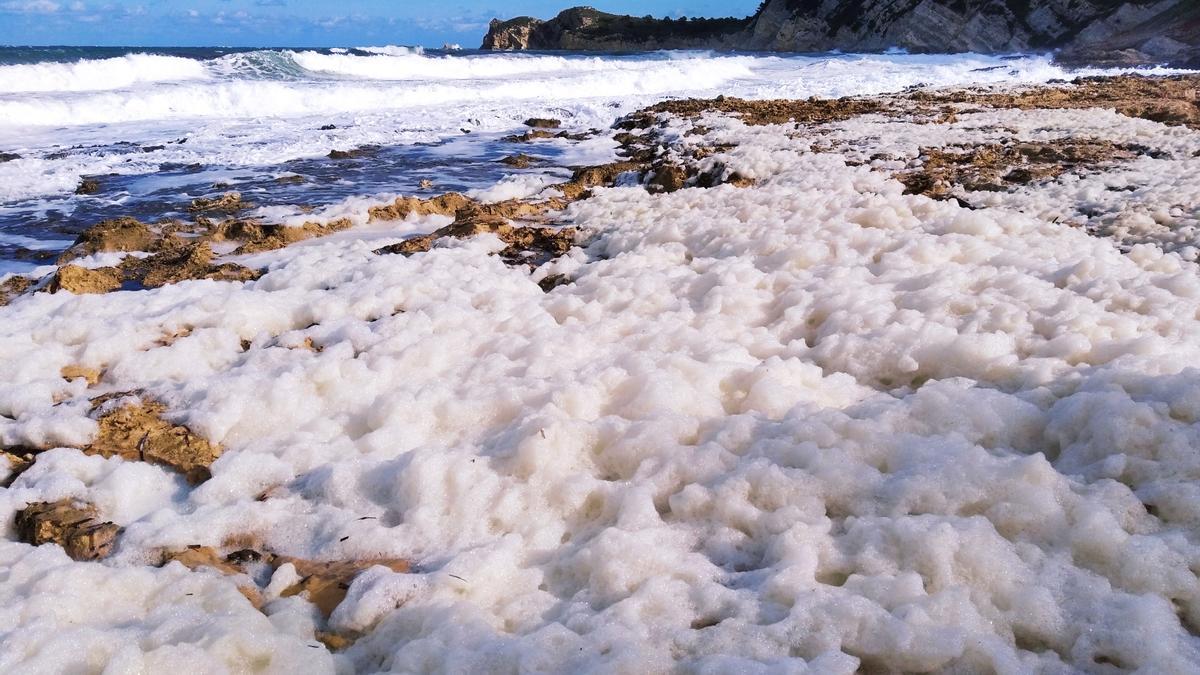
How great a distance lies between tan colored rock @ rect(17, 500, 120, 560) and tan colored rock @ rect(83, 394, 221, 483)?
48 cm

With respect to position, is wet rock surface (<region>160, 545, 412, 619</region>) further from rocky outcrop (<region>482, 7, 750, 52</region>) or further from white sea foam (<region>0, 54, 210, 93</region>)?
rocky outcrop (<region>482, 7, 750, 52</region>)

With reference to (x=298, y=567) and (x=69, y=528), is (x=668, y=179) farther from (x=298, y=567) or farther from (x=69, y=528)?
(x=69, y=528)

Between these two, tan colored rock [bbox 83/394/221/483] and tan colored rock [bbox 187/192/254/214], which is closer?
tan colored rock [bbox 83/394/221/483]

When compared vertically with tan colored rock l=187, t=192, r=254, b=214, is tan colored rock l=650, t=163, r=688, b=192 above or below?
above

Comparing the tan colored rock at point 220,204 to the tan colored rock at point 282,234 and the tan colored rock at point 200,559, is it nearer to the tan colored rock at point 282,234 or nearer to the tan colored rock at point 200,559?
the tan colored rock at point 282,234

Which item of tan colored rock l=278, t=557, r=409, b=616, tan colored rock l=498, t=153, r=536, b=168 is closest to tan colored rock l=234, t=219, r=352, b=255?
tan colored rock l=498, t=153, r=536, b=168

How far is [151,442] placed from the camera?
4340mm

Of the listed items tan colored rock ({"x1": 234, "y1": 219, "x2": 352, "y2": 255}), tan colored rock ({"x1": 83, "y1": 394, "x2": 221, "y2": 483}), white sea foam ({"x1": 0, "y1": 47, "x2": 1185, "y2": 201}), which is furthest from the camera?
white sea foam ({"x1": 0, "y1": 47, "x2": 1185, "y2": 201})

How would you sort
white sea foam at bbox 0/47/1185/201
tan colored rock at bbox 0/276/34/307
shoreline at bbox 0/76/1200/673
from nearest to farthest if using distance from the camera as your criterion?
shoreline at bbox 0/76/1200/673 < tan colored rock at bbox 0/276/34/307 < white sea foam at bbox 0/47/1185/201

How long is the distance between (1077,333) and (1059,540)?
7.05 ft

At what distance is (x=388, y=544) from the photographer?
3461mm

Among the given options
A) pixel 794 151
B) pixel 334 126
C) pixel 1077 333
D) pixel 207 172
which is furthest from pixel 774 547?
pixel 334 126

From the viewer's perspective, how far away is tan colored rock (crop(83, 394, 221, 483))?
13.8 feet

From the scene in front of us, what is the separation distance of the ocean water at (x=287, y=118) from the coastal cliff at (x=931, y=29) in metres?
5.24
